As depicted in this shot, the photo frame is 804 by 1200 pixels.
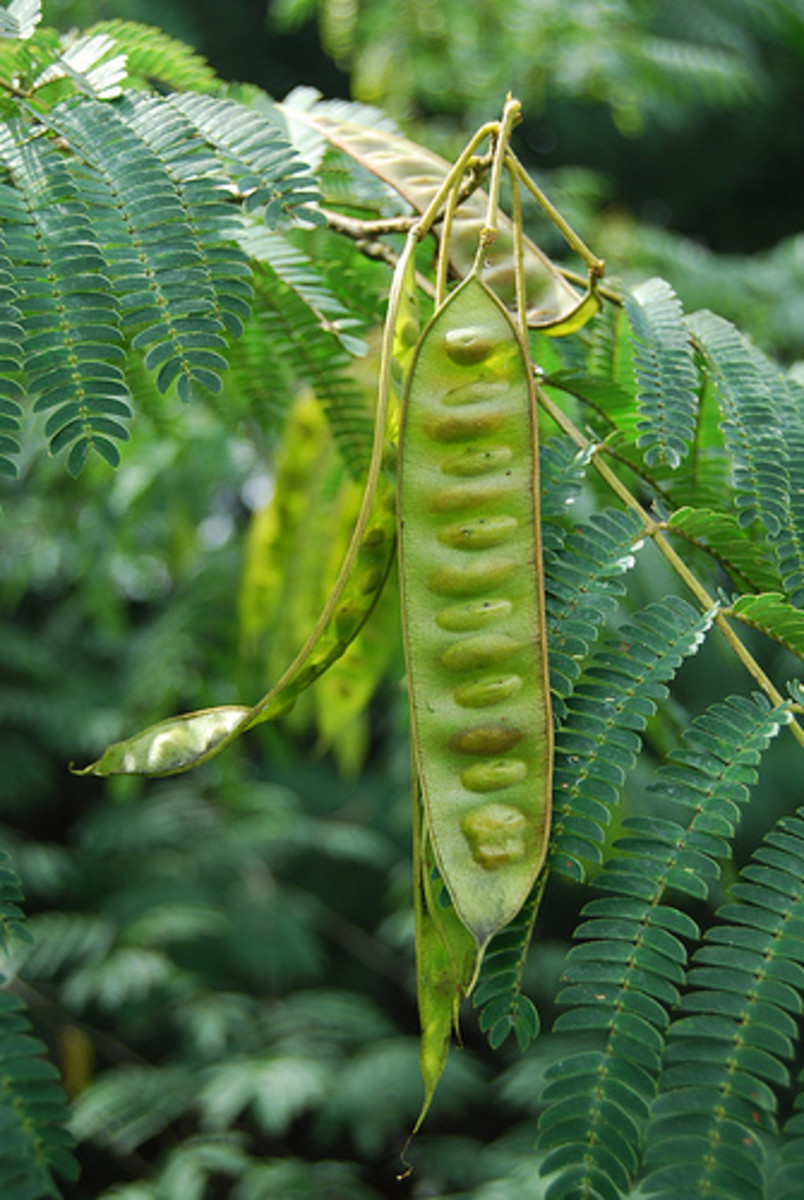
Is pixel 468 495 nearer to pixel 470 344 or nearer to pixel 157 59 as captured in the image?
pixel 470 344

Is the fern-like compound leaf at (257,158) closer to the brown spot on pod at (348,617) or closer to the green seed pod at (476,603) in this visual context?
the green seed pod at (476,603)

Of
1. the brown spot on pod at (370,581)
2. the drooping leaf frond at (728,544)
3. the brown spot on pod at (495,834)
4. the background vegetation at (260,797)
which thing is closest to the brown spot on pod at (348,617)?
the brown spot on pod at (370,581)

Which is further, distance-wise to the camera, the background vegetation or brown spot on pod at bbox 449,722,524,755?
the background vegetation

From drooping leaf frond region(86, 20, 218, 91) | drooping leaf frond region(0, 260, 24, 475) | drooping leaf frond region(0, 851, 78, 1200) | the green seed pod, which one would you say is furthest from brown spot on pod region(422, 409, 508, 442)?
drooping leaf frond region(86, 20, 218, 91)

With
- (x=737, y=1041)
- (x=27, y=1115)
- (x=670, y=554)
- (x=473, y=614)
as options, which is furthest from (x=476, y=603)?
(x=27, y=1115)

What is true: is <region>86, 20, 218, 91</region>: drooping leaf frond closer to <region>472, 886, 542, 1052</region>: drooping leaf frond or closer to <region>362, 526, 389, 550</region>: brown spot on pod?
<region>362, 526, 389, 550</region>: brown spot on pod

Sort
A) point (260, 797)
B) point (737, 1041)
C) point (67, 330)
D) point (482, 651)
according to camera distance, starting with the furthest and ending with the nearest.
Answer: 1. point (260, 797)
2. point (67, 330)
3. point (482, 651)
4. point (737, 1041)
